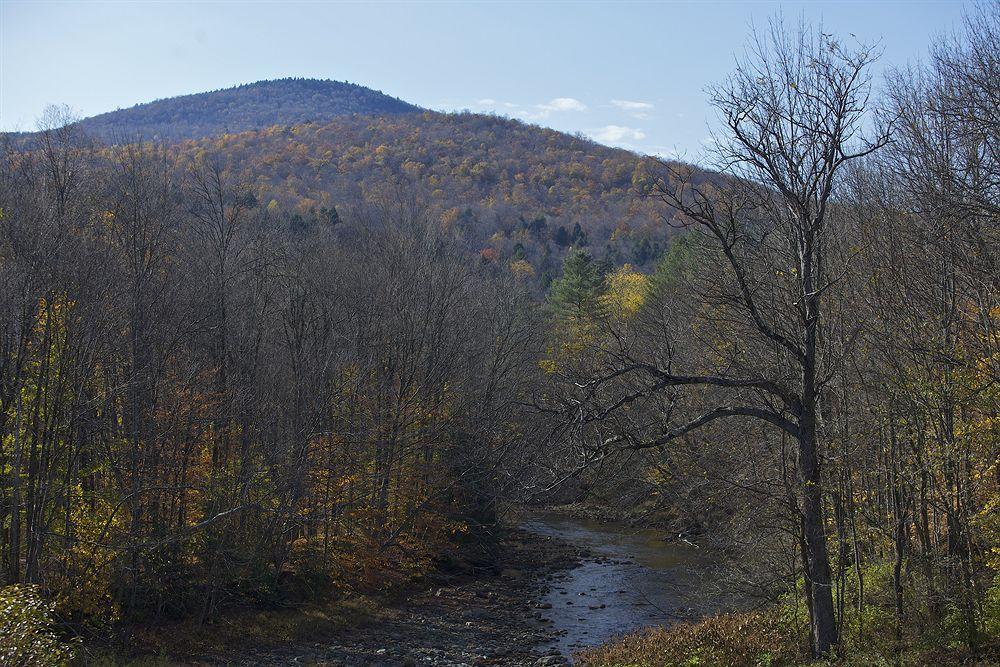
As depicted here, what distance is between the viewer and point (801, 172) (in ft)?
40.5

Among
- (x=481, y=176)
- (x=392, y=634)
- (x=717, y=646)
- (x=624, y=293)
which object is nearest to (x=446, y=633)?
(x=392, y=634)

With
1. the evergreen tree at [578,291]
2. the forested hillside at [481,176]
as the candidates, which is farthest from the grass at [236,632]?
the forested hillside at [481,176]

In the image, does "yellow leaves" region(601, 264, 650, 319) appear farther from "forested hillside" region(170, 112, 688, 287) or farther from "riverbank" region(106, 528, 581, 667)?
Answer: "riverbank" region(106, 528, 581, 667)

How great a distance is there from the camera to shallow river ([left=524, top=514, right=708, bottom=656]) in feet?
67.8

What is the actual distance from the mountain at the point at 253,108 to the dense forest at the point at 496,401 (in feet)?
326

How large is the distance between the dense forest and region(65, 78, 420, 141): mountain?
326ft

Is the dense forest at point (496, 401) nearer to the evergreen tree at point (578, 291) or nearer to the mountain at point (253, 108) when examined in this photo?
the evergreen tree at point (578, 291)

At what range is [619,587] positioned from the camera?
24.9m

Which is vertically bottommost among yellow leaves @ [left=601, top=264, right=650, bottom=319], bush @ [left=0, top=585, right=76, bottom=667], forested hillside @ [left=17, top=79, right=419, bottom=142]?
bush @ [left=0, top=585, right=76, bottom=667]

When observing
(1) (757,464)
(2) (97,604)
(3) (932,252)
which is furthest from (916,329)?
(2) (97,604)

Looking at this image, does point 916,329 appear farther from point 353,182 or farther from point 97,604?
point 353,182

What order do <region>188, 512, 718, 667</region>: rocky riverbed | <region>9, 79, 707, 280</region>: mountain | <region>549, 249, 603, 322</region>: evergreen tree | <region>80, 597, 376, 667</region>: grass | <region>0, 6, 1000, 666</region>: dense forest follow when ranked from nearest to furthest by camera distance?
1. <region>0, 6, 1000, 666</region>: dense forest
2. <region>80, 597, 376, 667</region>: grass
3. <region>188, 512, 718, 667</region>: rocky riverbed
4. <region>549, 249, 603, 322</region>: evergreen tree
5. <region>9, 79, 707, 280</region>: mountain

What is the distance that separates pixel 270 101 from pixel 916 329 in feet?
544

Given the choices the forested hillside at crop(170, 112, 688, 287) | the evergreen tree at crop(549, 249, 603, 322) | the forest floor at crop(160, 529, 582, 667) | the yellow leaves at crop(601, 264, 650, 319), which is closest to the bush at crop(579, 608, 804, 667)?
the forest floor at crop(160, 529, 582, 667)
